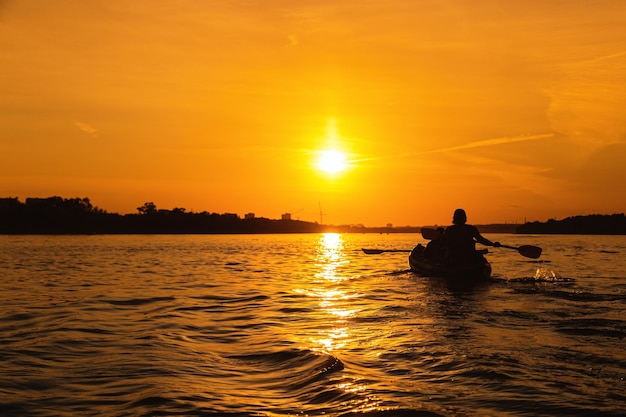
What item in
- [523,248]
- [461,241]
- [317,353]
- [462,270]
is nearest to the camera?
[317,353]

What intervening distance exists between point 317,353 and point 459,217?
14.1 m

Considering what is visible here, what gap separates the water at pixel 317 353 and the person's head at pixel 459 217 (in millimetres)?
3249

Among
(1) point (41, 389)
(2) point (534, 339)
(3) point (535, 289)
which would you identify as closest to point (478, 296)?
(3) point (535, 289)

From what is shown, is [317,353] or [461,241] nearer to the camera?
[317,353]

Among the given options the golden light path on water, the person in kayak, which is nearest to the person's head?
the person in kayak

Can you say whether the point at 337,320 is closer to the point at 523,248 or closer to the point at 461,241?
the point at 461,241

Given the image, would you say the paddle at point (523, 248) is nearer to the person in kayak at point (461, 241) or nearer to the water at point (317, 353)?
the person in kayak at point (461, 241)

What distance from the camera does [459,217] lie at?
23906mm

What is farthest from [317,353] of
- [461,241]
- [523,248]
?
[523,248]

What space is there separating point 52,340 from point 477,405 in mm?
8901

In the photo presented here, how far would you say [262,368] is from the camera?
10312mm

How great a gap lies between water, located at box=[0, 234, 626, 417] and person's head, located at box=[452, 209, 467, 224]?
3249mm

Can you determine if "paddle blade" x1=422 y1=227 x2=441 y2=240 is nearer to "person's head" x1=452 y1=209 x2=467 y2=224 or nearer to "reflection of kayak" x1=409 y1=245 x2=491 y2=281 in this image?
"reflection of kayak" x1=409 y1=245 x2=491 y2=281

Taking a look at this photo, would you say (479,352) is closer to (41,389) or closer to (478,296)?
(41,389)
